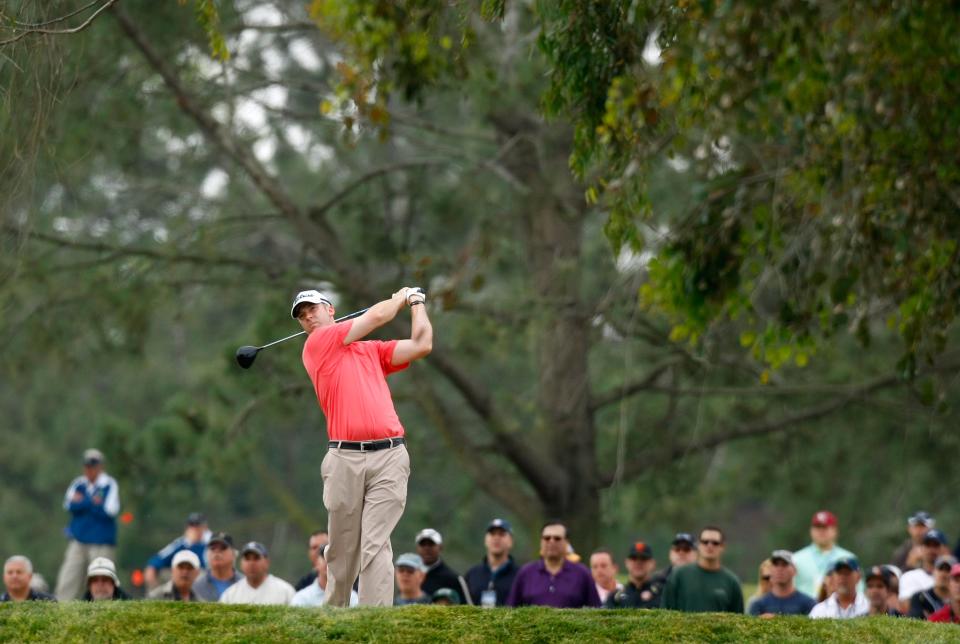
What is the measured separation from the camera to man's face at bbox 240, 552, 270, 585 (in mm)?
12172

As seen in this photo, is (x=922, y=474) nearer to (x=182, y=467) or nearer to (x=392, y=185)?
(x=392, y=185)

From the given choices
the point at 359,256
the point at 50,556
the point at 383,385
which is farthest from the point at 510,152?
the point at 50,556

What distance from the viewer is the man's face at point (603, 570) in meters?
12.8

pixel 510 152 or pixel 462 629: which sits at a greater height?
pixel 510 152

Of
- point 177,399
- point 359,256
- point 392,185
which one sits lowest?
point 177,399

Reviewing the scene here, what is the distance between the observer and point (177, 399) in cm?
2031

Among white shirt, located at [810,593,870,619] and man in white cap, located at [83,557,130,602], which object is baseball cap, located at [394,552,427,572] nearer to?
man in white cap, located at [83,557,130,602]

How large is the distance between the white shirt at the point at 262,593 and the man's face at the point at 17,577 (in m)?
1.44

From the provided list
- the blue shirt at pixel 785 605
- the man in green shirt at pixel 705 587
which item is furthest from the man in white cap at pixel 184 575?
the blue shirt at pixel 785 605

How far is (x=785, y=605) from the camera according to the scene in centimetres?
1182

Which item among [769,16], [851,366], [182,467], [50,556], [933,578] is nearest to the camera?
[769,16]

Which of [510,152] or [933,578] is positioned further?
[510,152]

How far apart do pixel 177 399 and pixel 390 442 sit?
11.6 meters

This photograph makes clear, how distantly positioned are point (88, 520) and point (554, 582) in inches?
235
